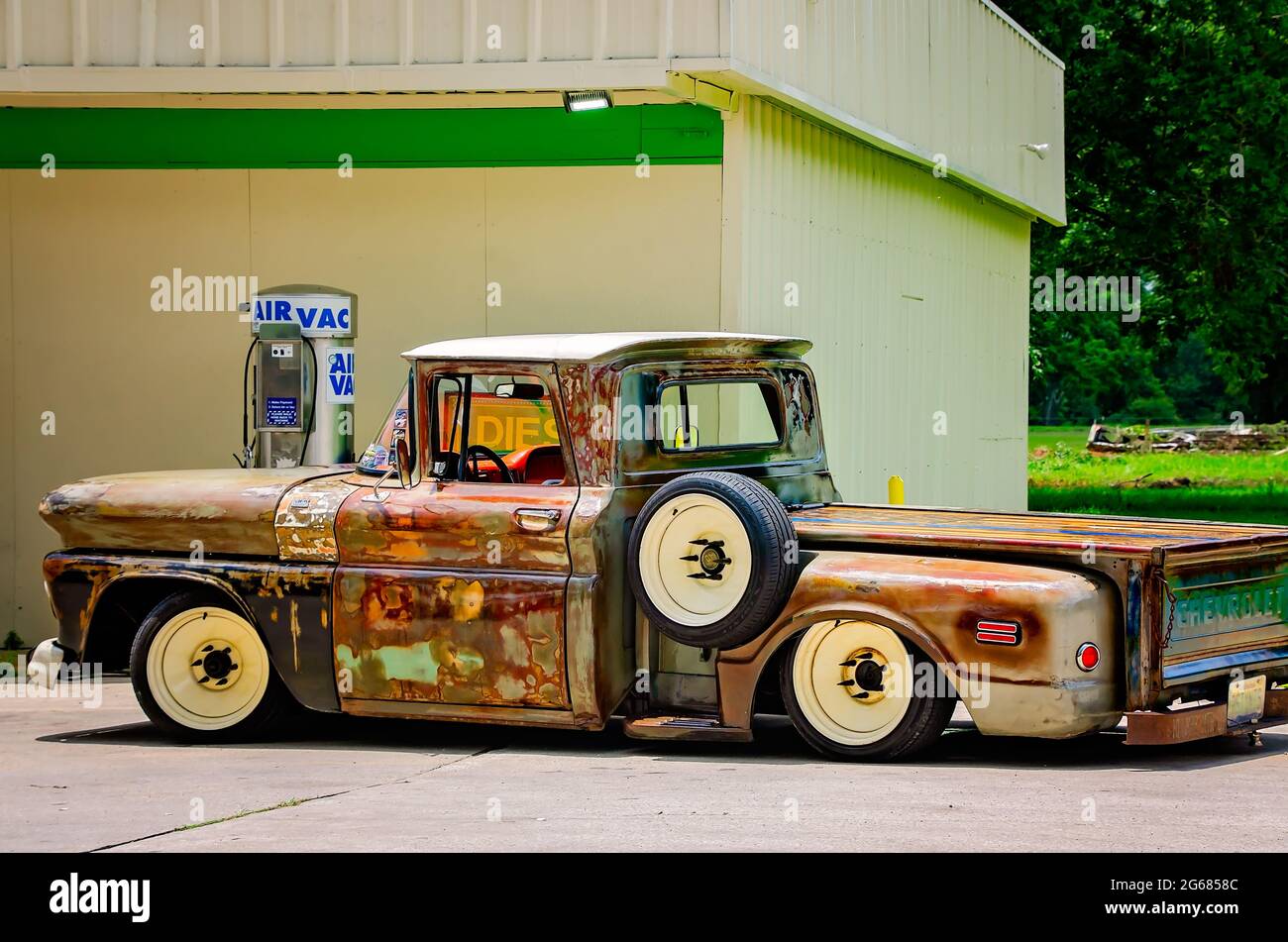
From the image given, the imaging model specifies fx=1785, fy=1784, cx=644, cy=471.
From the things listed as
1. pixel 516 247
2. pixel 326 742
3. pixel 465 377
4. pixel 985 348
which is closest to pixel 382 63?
pixel 516 247

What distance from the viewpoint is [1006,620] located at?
6.97 meters

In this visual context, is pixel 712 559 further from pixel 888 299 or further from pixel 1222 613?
pixel 888 299

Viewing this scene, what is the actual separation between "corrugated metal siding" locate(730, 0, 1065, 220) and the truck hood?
4336 mm

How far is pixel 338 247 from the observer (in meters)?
12.5

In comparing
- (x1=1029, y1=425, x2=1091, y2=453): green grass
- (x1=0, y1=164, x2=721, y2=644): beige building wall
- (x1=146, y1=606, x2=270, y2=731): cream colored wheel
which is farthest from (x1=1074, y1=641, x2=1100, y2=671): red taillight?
(x1=1029, y1=425, x2=1091, y2=453): green grass

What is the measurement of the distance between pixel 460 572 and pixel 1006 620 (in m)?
2.39

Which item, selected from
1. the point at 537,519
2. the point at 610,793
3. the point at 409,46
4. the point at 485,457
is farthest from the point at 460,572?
the point at 409,46

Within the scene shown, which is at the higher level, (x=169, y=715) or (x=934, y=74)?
(x=934, y=74)

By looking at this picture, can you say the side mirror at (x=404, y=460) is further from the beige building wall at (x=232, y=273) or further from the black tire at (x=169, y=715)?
the beige building wall at (x=232, y=273)

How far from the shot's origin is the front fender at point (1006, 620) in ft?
22.7

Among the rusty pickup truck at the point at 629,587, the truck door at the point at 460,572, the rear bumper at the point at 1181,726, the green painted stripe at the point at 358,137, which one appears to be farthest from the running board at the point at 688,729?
the green painted stripe at the point at 358,137

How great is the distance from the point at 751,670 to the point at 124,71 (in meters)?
6.43

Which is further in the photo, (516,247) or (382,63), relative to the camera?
(516,247)

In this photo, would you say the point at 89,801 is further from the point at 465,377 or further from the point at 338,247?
the point at 338,247
